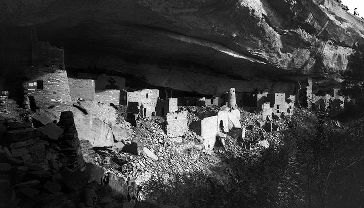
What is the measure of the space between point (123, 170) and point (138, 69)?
935 cm

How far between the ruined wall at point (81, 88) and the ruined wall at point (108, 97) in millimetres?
1810

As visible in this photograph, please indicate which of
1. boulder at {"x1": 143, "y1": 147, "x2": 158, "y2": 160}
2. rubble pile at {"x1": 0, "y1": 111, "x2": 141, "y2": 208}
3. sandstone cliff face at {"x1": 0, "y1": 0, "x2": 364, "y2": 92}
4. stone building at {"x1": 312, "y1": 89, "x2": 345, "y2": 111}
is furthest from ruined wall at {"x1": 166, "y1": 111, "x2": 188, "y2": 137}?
stone building at {"x1": 312, "y1": 89, "x2": 345, "y2": 111}

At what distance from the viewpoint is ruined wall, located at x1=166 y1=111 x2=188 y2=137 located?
15.0 metres

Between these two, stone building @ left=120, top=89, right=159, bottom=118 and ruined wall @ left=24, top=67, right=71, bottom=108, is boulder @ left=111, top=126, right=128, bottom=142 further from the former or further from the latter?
stone building @ left=120, top=89, right=159, bottom=118

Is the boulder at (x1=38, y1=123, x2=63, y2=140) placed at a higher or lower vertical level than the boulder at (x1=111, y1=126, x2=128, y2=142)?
higher

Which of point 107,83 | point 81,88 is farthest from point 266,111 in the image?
point 81,88

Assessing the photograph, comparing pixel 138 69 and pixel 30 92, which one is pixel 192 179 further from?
pixel 138 69

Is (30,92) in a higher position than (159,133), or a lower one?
higher

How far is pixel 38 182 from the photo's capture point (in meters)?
4.84

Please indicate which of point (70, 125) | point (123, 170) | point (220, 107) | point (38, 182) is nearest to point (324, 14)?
point (220, 107)

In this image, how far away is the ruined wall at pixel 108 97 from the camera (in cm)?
1513

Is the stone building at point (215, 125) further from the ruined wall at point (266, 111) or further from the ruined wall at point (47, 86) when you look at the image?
the ruined wall at point (47, 86)

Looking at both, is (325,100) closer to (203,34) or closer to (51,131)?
(203,34)

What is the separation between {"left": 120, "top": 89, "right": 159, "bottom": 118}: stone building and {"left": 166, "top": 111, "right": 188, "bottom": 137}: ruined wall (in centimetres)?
138
